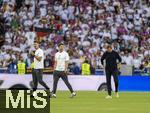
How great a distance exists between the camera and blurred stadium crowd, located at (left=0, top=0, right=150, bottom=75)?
39.7 m

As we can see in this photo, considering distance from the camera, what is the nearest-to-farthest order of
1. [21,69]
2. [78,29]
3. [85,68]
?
1. [21,69]
2. [85,68]
3. [78,29]

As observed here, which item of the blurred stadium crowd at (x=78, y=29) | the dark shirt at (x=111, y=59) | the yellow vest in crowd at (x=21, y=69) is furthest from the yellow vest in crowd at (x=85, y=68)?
the dark shirt at (x=111, y=59)

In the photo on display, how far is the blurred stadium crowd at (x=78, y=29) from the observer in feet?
130

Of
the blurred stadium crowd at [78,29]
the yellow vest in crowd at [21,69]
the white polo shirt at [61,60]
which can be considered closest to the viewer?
the white polo shirt at [61,60]

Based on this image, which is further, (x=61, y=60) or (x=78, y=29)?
(x=78, y=29)

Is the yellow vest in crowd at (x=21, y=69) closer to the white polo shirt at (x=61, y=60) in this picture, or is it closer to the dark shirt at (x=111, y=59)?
the white polo shirt at (x=61, y=60)

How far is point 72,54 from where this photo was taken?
129 feet

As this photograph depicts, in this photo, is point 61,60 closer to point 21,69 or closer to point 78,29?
point 21,69

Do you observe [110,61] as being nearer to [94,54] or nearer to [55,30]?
[94,54]

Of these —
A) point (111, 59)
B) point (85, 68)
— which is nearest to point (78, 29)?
point (85, 68)

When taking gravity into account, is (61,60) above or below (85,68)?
above

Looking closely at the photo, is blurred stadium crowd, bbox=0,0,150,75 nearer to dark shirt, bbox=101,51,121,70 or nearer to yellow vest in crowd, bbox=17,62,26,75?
yellow vest in crowd, bbox=17,62,26,75

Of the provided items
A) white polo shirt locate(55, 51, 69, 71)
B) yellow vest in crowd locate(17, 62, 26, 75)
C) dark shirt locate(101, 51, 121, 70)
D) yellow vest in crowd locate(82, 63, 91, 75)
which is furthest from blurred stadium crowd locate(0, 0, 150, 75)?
dark shirt locate(101, 51, 121, 70)

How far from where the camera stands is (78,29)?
139ft
